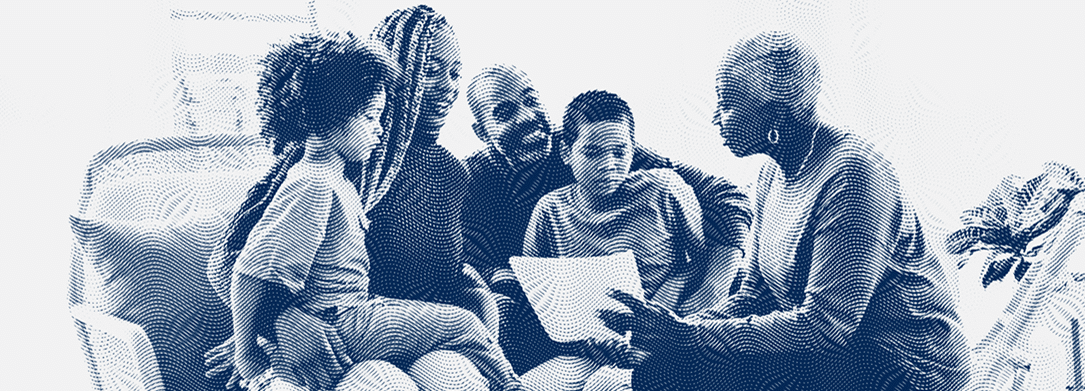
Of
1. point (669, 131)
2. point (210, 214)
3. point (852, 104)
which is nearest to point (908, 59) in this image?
point (852, 104)

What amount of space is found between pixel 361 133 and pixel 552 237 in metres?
0.68

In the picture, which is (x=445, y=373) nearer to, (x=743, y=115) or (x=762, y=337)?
(x=762, y=337)

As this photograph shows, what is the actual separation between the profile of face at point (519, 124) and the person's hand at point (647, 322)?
53cm

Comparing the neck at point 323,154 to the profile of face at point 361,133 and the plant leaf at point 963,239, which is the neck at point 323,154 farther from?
the plant leaf at point 963,239

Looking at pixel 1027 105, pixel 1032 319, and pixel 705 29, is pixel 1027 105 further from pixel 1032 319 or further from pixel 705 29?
pixel 705 29

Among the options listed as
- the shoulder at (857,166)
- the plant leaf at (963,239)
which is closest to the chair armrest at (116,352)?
the shoulder at (857,166)

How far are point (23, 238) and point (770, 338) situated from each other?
2541 millimetres

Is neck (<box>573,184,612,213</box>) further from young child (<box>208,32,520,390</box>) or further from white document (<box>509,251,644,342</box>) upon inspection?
young child (<box>208,32,520,390</box>)

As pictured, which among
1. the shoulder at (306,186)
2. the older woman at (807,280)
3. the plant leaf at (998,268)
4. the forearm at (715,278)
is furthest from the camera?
the plant leaf at (998,268)

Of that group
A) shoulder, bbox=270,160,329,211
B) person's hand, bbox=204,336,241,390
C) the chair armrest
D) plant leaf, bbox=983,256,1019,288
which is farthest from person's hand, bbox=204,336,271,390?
plant leaf, bbox=983,256,1019,288

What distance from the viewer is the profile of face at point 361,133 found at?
2717 mm

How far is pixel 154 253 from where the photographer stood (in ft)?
9.92

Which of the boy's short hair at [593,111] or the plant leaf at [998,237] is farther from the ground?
the boy's short hair at [593,111]

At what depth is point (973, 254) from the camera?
2908 mm
